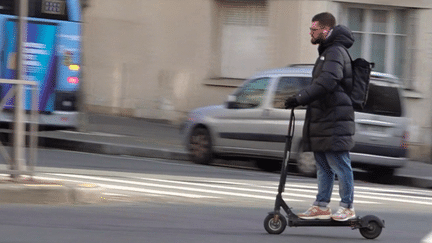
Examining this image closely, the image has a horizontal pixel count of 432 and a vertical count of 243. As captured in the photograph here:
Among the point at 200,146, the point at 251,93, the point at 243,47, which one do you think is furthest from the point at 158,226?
the point at 243,47

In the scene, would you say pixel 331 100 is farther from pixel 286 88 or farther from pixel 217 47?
pixel 217 47

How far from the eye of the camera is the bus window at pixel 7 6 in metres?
15.1

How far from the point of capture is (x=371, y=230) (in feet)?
22.7

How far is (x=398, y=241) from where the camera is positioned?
6.98 m

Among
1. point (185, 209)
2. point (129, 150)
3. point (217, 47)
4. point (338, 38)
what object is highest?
point (217, 47)

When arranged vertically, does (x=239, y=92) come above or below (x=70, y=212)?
above

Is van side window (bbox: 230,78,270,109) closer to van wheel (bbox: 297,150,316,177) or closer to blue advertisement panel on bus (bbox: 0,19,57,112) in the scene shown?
van wheel (bbox: 297,150,316,177)

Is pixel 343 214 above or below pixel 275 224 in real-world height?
above

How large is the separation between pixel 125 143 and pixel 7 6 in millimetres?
3249

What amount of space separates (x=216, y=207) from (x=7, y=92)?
7.58 ft

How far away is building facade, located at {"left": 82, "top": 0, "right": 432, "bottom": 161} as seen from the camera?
19.0 meters

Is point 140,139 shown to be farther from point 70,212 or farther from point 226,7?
point 70,212

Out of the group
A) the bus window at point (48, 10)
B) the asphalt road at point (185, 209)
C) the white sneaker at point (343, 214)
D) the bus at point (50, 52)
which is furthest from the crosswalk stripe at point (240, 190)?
the bus window at point (48, 10)

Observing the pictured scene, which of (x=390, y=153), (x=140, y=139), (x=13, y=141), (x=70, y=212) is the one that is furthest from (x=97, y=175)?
(x=140, y=139)
